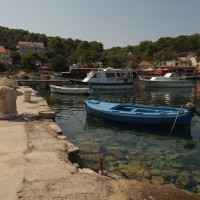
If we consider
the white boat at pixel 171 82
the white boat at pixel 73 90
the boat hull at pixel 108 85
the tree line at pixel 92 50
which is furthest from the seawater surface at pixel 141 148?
the tree line at pixel 92 50

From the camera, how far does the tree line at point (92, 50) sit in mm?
86438

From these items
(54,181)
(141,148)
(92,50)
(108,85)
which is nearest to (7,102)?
(141,148)

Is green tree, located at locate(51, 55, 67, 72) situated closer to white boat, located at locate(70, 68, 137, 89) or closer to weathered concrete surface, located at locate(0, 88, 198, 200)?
white boat, located at locate(70, 68, 137, 89)

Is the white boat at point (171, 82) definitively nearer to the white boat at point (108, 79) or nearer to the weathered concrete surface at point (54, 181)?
the white boat at point (108, 79)

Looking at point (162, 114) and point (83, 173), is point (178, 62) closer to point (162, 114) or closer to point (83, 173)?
point (162, 114)

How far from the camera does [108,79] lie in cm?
3684

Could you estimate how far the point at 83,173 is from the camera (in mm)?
6551

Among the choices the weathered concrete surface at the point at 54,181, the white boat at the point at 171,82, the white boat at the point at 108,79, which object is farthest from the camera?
the white boat at the point at 171,82

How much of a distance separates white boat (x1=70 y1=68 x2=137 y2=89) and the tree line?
4518 cm

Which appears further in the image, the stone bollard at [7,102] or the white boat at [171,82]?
the white boat at [171,82]

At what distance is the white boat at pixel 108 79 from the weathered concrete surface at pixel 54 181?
91.8 feet

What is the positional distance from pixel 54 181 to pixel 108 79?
31290 mm

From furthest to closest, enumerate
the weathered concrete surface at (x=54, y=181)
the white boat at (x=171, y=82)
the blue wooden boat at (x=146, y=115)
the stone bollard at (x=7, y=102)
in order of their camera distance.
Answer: the white boat at (x=171, y=82)
the blue wooden boat at (x=146, y=115)
the stone bollard at (x=7, y=102)
the weathered concrete surface at (x=54, y=181)

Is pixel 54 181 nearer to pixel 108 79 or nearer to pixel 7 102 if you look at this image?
pixel 7 102
